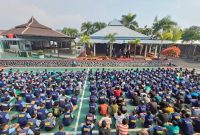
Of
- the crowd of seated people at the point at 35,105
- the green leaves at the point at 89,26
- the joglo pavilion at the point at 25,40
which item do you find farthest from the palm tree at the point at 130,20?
the crowd of seated people at the point at 35,105

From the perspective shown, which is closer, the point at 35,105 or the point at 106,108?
the point at 35,105

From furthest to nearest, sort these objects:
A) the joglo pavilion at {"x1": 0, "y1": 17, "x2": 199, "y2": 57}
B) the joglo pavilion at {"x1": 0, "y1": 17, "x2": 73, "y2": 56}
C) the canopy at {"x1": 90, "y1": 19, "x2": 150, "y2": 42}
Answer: the joglo pavilion at {"x1": 0, "y1": 17, "x2": 73, "y2": 56} → the canopy at {"x1": 90, "y1": 19, "x2": 150, "y2": 42} → the joglo pavilion at {"x1": 0, "y1": 17, "x2": 199, "y2": 57}

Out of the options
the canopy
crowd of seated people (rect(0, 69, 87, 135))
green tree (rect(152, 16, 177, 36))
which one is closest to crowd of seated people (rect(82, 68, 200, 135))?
crowd of seated people (rect(0, 69, 87, 135))

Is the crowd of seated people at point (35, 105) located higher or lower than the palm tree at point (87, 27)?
lower

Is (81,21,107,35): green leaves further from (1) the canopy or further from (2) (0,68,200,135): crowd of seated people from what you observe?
(2) (0,68,200,135): crowd of seated people

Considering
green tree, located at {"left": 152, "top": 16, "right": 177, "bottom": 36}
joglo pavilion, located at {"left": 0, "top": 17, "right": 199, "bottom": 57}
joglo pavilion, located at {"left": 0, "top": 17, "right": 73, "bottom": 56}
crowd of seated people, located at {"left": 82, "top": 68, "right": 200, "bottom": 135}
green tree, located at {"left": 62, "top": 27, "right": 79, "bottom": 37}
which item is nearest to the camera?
crowd of seated people, located at {"left": 82, "top": 68, "right": 200, "bottom": 135}

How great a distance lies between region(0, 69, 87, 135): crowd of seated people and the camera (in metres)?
7.15

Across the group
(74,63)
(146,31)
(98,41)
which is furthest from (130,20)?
(74,63)

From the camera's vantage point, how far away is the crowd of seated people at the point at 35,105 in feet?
23.5

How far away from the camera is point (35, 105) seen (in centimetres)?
862

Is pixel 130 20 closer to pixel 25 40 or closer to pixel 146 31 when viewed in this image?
pixel 146 31

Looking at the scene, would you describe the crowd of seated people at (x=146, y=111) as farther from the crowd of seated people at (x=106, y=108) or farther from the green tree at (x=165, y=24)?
the green tree at (x=165, y=24)

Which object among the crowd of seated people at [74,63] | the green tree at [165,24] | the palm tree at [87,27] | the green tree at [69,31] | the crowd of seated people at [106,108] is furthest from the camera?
the green tree at [69,31]

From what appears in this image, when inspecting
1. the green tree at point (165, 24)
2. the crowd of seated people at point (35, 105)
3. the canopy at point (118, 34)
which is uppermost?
the green tree at point (165, 24)
